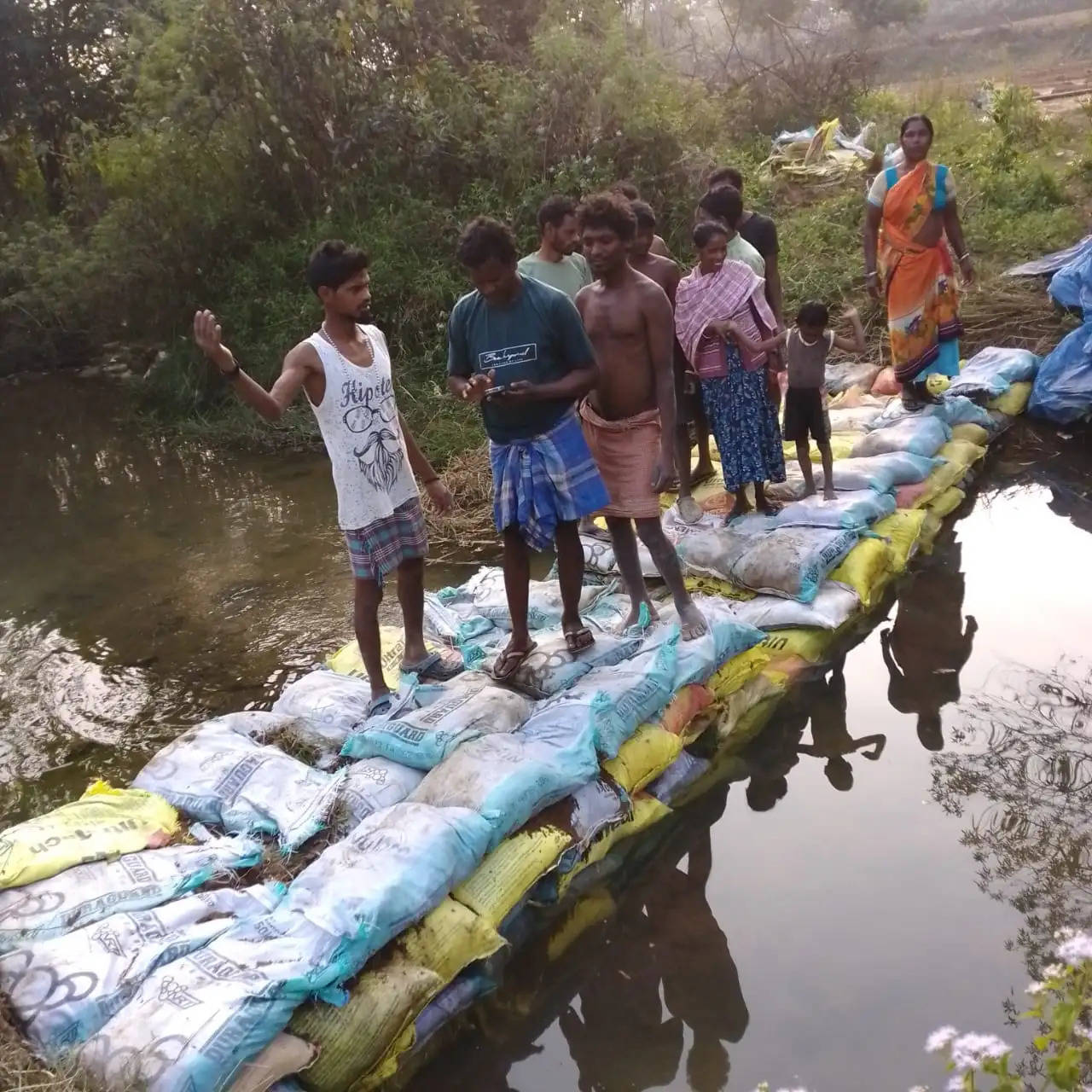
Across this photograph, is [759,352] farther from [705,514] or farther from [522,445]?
[522,445]

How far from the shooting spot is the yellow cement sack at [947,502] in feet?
14.9

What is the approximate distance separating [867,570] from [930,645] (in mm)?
361

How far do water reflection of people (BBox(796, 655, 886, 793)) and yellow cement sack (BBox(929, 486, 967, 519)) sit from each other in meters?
1.32

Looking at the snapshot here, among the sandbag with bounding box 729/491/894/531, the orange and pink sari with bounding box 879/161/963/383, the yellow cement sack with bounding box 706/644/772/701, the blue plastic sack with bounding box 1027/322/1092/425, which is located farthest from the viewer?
the blue plastic sack with bounding box 1027/322/1092/425

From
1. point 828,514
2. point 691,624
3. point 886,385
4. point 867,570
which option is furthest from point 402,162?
point 691,624

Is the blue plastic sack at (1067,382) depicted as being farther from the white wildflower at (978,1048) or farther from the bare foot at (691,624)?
the white wildflower at (978,1048)

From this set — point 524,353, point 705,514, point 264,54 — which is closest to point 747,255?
point 705,514

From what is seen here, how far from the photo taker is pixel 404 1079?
2.16 m

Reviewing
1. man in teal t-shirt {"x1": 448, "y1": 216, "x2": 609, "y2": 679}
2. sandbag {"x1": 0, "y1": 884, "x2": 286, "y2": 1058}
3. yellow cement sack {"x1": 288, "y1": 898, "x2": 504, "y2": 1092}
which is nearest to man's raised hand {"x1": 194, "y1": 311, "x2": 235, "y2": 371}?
man in teal t-shirt {"x1": 448, "y1": 216, "x2": 609, "y2": 679}

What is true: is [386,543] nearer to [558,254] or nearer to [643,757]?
[643,757]

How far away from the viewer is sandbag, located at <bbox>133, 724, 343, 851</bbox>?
8.66 ft

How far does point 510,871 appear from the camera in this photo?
240cm

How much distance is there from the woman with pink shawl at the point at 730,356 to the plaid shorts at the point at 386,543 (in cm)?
150

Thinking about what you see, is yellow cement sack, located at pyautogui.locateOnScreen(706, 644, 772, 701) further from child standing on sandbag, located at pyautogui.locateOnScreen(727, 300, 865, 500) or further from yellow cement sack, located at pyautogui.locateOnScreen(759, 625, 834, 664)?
child standing on sandbag, located at pyautogui.locateOnScreen(727, 300, 865, 500)
